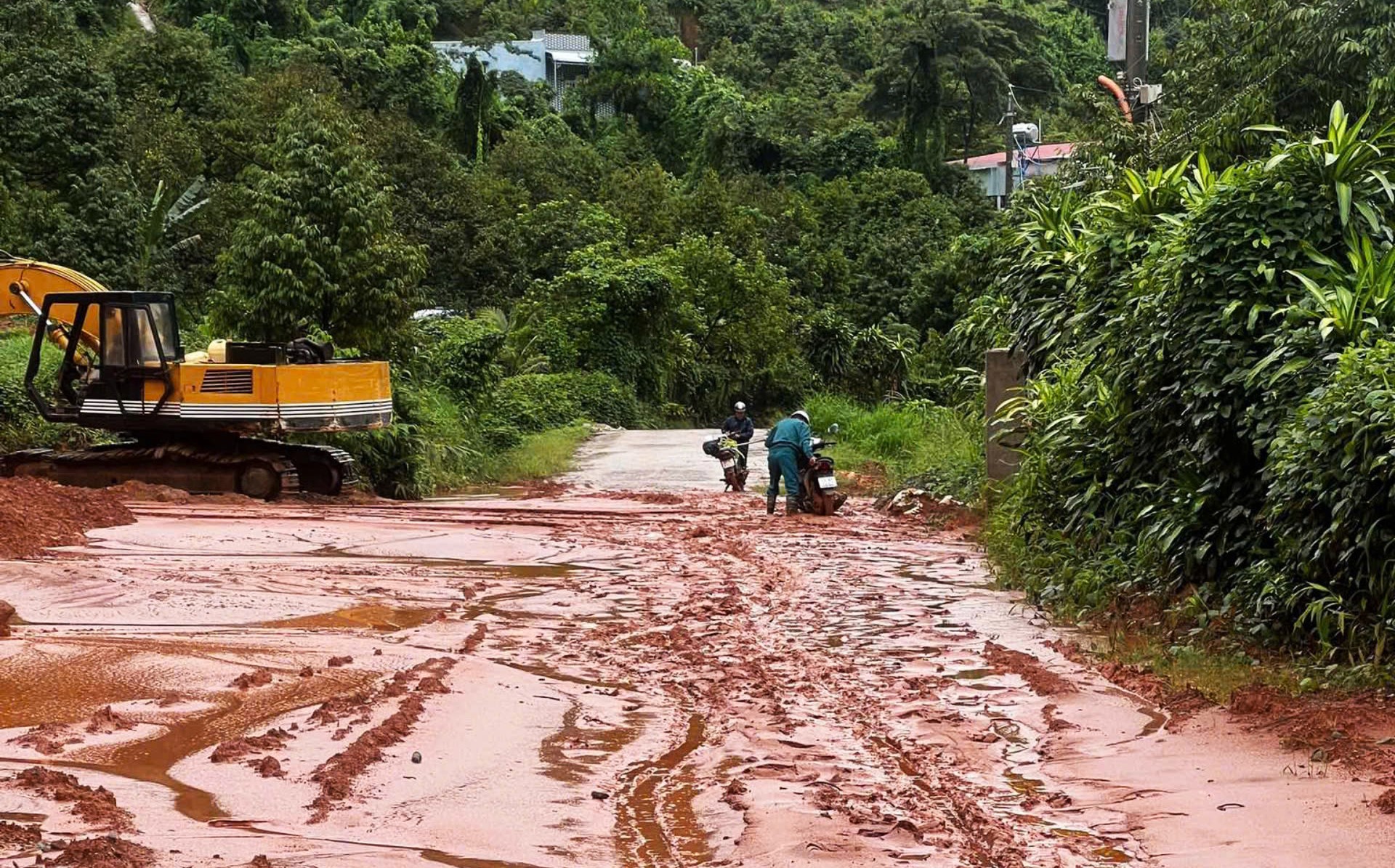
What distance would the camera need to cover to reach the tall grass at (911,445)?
19.8 metres

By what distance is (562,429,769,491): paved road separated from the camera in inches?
1001

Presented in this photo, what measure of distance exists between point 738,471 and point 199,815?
58.4 ft

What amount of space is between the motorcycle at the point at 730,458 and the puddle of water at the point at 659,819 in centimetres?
1568

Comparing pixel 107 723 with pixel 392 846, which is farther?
pixel 107 723

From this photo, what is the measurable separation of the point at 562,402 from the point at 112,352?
17.0 m

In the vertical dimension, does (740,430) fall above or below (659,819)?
above

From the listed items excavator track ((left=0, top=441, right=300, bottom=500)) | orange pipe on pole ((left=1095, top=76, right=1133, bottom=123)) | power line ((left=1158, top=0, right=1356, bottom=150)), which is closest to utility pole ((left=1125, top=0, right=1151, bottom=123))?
orange pipe on pole ((left=1095, top=76, right=1133, bottom=123))

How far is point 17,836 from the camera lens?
18.2ft

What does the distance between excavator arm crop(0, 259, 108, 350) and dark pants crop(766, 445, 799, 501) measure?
8888mm

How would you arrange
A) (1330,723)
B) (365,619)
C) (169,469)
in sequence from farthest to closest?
(169,469) → (365,619) → (1330,723)

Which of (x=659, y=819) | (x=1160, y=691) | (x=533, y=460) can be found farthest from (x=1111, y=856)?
(x=533, y=460)

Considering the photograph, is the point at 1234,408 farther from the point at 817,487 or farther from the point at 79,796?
the point at 817,487

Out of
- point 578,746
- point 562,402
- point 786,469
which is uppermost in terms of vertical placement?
point 562,402

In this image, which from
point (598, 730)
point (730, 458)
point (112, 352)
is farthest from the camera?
point (730, 458)
